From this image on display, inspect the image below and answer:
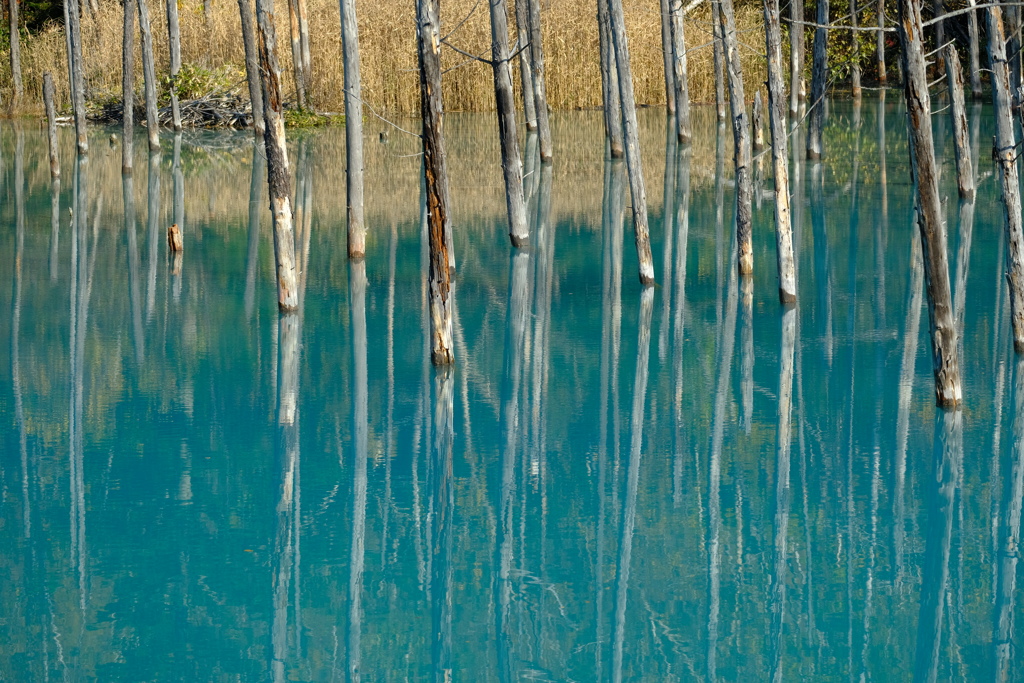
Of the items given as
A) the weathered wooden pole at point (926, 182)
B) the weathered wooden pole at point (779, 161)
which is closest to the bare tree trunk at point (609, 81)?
the weathered wooden pole at point (779, 161)

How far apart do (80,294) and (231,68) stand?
19.4m

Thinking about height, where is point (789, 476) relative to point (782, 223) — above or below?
below

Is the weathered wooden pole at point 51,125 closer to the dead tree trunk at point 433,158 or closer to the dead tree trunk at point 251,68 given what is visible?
the dead tree trunk at point 251,68

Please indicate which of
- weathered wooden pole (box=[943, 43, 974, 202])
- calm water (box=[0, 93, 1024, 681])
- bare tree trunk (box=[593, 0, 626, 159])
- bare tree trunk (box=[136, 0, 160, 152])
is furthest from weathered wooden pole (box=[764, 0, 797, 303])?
bare tree trunk (box=[136, 0, 160, 152])

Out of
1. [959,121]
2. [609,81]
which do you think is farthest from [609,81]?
[959,121]

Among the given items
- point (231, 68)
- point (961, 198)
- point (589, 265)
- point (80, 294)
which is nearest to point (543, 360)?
point (589, 265)

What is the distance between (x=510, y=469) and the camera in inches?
326

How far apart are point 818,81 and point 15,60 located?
68.4 feet

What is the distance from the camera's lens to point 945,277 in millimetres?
8180

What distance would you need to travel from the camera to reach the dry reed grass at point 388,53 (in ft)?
105

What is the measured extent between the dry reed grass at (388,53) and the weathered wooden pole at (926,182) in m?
24.4

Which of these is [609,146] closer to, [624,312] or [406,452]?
[624,312]

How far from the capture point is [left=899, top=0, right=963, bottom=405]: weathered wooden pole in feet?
25.5

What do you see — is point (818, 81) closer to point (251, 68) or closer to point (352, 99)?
point (251, 68)
